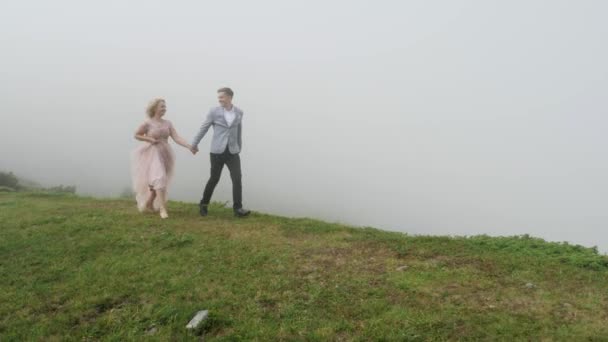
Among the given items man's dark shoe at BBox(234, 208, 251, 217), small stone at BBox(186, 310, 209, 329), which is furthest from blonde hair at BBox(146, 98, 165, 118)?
small stone at BBox(186, 310, 209, 329)

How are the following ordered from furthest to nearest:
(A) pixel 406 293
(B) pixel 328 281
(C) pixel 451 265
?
(C) pixel 451 265
(B) pixel 328 281
(A) pixel 406 293

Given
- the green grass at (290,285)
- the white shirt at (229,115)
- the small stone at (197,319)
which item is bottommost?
the small stone at (197,319)

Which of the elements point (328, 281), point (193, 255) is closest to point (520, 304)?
point (328, 281)

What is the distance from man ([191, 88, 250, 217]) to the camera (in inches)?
486

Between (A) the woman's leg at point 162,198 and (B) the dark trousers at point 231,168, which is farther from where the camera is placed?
(B) the dark trousers at point 231,168

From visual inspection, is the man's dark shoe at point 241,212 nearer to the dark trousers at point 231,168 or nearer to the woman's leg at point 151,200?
the dark trousers at point 231,168

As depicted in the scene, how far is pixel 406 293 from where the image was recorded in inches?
273

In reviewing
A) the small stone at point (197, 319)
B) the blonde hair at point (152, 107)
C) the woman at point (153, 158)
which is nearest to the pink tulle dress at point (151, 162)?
the woman at point (153, 158)

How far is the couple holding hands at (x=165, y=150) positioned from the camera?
1238 centimetres

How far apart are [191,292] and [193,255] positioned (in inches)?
66.9

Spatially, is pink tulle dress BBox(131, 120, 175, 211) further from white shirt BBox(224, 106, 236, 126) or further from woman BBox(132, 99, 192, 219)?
white shirt BBox(224, 106, 236, 126)

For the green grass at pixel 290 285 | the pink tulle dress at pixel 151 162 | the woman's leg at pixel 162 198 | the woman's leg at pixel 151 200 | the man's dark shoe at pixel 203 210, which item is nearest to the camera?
the green grass at pixel 290 285

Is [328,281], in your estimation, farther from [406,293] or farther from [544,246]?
[544,246]

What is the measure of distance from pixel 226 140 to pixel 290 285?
5773 millimetres
